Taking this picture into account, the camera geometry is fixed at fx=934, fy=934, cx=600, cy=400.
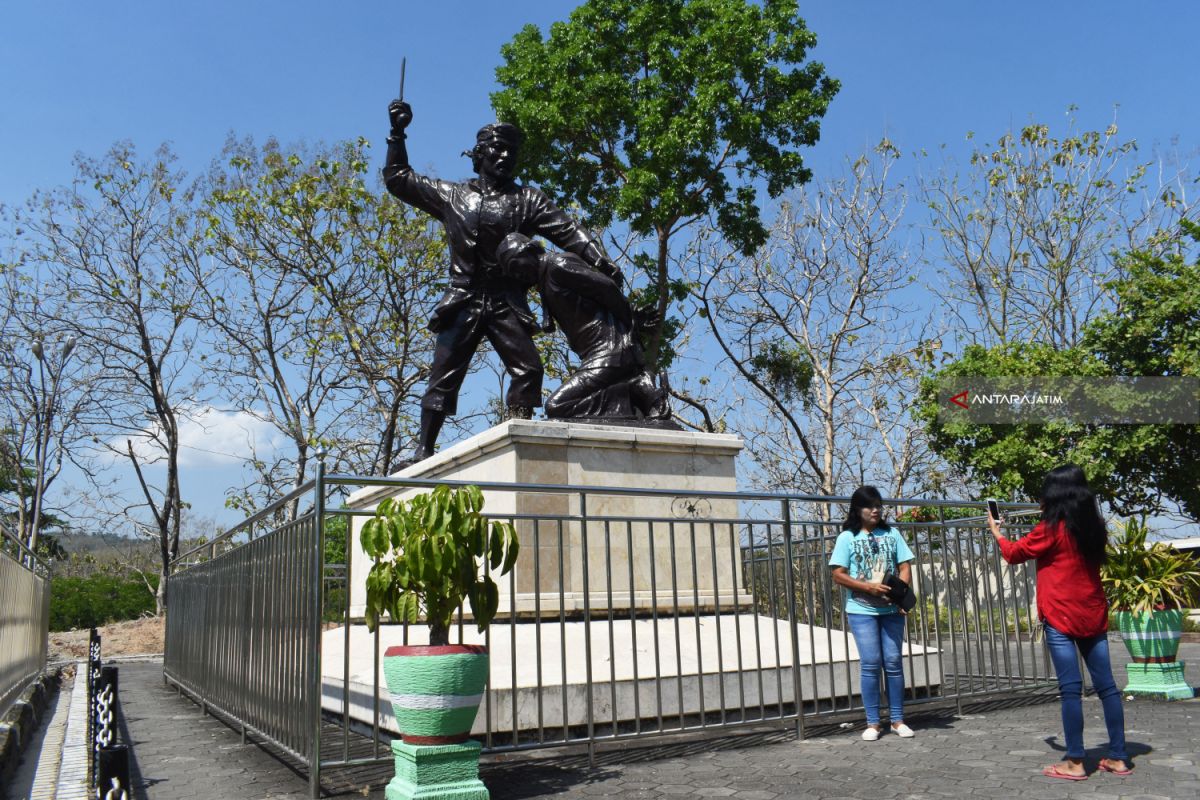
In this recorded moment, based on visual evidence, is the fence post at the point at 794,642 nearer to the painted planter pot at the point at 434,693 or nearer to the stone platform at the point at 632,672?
the stone platform at the point at 632,672

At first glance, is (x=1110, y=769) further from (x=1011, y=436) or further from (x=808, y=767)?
(x=1011, y=436)

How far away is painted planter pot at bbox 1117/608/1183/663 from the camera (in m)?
6.70

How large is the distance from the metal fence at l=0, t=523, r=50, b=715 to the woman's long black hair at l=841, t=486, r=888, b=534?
514 cm

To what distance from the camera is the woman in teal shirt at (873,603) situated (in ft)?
17.3

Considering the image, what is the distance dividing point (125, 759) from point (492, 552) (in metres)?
1.89

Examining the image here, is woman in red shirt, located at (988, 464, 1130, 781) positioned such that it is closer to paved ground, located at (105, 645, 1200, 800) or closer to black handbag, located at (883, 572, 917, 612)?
paved ground, located at (105, 645, 1200, 800)

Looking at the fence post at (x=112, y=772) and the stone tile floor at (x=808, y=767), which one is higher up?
the fence post at (x=112, y=772)

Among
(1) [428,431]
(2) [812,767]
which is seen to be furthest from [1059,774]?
(1) [428,431]

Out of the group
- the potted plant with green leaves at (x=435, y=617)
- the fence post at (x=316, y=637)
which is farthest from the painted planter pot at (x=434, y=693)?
the fence post at (x=316, y=637)

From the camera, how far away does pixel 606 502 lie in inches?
291

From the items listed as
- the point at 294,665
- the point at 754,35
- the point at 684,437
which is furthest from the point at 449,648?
the point at 754,35

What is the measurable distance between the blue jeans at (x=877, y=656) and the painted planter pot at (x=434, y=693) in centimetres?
245

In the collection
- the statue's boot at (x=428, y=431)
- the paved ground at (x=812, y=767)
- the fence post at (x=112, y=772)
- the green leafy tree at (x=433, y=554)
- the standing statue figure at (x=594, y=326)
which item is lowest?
the paved ground at (x=812, y=767)

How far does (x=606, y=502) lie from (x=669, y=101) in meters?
12.5
